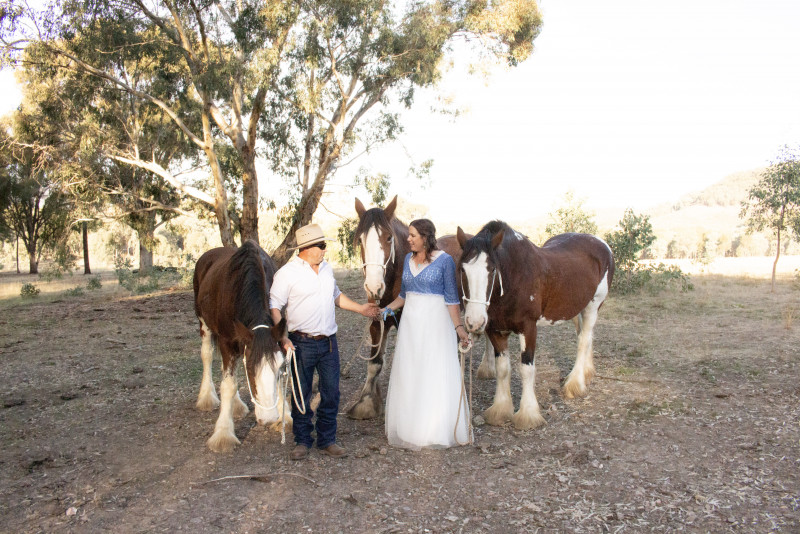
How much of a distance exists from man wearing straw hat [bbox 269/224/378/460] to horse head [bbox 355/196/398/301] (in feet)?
0.82

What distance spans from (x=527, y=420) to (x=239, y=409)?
9.81 feet

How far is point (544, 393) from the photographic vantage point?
252 inches

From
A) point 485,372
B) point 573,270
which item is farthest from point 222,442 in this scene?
point 573,270

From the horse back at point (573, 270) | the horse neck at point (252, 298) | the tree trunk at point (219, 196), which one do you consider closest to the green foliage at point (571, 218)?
the horse back at point (573, 270)

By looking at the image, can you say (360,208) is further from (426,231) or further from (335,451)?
(335,451)

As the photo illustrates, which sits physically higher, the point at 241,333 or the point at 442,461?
the point at 241,333

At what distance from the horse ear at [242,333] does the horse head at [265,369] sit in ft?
0.86

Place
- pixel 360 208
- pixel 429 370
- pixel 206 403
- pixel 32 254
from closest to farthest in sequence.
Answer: pixel 429 370, pixel 360 208, pixel 206 403, pixel 32 254

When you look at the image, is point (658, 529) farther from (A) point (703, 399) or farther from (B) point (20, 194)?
(B) point (20, 194)

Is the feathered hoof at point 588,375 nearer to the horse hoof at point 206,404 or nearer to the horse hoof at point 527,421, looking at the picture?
the horse hoof at point 527,421

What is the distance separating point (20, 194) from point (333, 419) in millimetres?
31230

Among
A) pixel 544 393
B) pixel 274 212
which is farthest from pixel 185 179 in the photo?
pixel 544 393

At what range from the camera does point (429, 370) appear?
4699 mm

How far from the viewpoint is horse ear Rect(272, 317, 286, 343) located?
4156 mm
